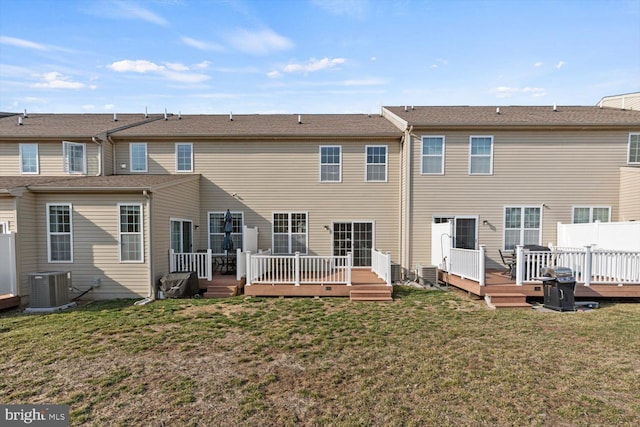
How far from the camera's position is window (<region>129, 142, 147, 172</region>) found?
12.3m

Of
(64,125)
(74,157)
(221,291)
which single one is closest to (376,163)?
(221,291)

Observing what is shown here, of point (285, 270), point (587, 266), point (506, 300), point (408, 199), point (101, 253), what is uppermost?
point (408, 199)

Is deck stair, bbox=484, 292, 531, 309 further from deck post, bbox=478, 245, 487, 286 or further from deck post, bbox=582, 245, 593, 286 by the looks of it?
deck post, bbox=582, 245, 593, 286

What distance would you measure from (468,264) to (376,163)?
4.95 meters

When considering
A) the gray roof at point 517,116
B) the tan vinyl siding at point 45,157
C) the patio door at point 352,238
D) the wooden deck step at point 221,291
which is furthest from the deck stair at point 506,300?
the tan vinyl siding at point 45,157

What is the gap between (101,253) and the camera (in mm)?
9383

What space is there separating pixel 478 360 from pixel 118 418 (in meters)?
4.81

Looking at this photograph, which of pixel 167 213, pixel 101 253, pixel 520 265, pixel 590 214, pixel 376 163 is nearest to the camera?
pixel 520 265

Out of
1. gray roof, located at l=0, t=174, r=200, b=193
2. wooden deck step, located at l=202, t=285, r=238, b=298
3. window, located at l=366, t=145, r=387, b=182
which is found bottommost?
wooden deck step, located at l=202, t=285, r=238, b=298

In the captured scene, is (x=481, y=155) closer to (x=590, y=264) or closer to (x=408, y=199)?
(x=408, y=199)

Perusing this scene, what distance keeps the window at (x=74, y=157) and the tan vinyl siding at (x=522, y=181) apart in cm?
1182

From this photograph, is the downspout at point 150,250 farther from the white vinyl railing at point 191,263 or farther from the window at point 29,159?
the window at point 29,159

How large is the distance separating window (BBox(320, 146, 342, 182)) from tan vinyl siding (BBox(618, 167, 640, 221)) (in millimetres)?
9842

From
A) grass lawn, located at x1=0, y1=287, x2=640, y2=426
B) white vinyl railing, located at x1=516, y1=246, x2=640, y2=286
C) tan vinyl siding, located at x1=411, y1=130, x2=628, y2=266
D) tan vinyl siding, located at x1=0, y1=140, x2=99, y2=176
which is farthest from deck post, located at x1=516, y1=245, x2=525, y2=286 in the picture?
tan vinyl siding, located at x1=0, y1=140, x2=99, y2=176
